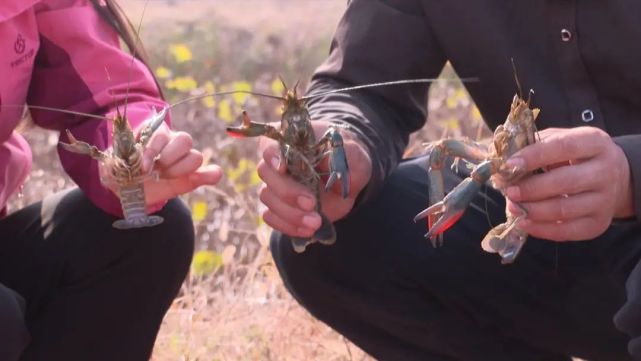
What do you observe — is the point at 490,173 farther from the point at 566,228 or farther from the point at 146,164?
the point at 146,164

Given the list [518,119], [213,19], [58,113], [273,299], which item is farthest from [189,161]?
[213,19]

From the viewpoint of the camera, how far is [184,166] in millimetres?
2605

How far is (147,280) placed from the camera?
115 inches

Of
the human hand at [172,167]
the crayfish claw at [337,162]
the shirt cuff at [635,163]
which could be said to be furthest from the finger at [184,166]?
the shirt cuff at [635,163]

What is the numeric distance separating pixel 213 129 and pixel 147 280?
3.33m

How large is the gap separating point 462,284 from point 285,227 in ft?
1.80

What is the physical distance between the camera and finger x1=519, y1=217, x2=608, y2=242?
230cm

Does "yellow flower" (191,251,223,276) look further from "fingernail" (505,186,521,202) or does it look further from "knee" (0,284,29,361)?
"fingernail" (505,186,521,202)

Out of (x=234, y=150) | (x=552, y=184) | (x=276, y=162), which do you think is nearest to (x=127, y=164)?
(x=276, y=162)

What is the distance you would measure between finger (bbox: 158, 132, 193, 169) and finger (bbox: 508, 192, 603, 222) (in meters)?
0.77

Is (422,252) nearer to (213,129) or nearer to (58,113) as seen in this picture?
(58,113)

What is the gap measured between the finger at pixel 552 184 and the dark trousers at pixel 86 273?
1.00m

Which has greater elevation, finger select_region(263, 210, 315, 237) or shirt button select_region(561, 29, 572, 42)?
shirt button select_region(561, 29, 572, 42)

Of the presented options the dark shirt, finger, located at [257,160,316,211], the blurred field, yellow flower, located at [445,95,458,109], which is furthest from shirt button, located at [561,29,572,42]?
yellow flower, located at [445,95,458,109]
